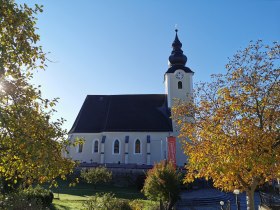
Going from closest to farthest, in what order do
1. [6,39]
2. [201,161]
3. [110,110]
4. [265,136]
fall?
[6,39]
[265,136]
[201,161]
[110,110]

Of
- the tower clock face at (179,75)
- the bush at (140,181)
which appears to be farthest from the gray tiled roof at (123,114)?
the bush at (140,181)

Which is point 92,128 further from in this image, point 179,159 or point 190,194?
point 190,194

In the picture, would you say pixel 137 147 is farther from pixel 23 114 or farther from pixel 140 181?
pixel 23 114

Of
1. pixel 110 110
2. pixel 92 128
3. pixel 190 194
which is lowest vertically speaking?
pixel 190 194

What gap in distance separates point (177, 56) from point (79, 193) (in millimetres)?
Answer: 29369

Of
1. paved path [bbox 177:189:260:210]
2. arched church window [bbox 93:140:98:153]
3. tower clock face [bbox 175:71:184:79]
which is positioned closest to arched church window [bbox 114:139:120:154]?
arched church window [bbox 93:140:98:153]

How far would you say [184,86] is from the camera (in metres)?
49.9

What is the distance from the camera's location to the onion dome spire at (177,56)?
1978 inches

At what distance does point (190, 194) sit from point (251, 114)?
20.1 m

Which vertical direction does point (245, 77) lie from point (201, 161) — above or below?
above

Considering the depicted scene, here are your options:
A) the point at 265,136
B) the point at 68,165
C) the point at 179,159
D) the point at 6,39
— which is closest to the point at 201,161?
the point at 265,136

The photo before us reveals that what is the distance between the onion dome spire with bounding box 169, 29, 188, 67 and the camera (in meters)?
50.2

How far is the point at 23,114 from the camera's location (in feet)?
24.8

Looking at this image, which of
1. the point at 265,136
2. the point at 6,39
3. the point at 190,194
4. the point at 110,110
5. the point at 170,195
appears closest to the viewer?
the point at 6,39
